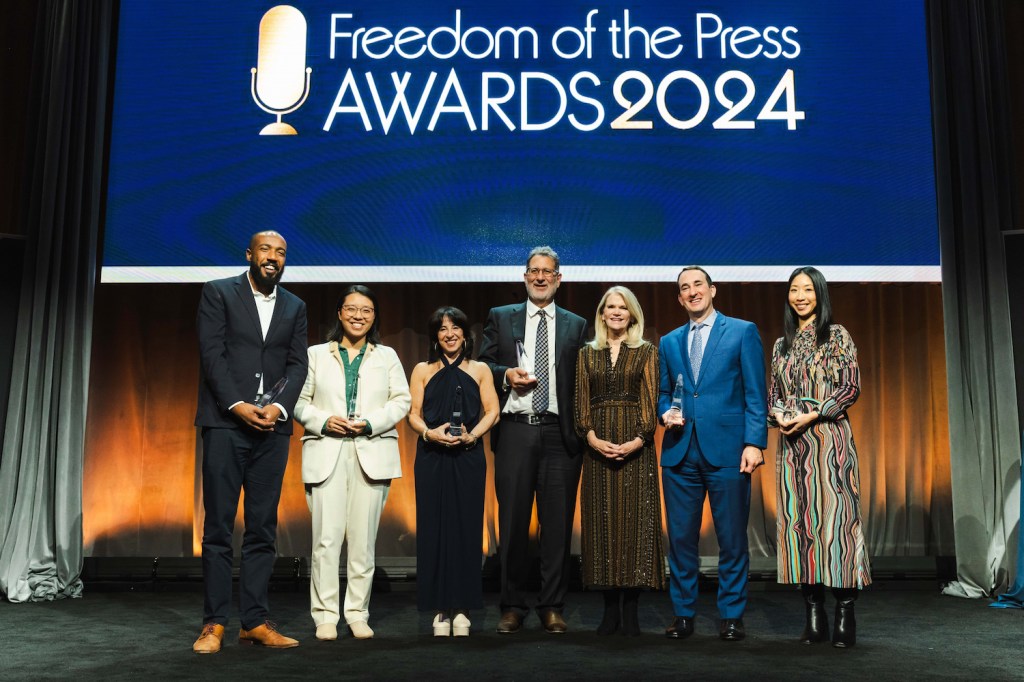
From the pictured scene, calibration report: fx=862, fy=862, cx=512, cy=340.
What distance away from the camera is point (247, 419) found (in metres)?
2.99

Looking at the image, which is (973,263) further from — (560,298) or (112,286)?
(112,286)

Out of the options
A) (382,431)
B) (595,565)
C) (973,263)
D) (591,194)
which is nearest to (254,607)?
(382,431)

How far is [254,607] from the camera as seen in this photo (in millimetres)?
3047

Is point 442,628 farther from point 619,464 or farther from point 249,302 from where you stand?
point 249,302

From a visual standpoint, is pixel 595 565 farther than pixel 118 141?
No

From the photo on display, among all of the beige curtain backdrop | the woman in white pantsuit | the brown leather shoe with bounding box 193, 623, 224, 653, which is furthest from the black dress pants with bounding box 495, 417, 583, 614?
the beige curtain backdrop

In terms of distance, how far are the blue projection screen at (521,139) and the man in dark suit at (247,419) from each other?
1098mm

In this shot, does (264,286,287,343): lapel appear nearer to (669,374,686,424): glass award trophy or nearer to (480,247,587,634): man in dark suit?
(480,247,587,634): man in dark suit

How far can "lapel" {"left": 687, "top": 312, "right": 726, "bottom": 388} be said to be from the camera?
10.7 ft

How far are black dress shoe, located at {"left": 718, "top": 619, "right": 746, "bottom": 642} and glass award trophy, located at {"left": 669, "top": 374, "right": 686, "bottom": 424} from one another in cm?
→ 75

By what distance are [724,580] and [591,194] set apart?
2004mm

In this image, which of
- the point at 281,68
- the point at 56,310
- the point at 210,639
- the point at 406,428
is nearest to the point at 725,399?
the point at 210,639

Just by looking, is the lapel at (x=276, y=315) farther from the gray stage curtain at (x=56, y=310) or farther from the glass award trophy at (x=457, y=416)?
the gray stage curtain at (x=56, y=310)

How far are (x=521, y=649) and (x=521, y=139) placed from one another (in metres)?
2.54
